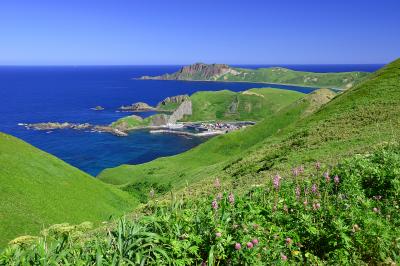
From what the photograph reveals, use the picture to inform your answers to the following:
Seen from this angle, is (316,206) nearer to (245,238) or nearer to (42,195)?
(245,238)

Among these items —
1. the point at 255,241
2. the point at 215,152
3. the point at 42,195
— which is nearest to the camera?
the point at 255,241

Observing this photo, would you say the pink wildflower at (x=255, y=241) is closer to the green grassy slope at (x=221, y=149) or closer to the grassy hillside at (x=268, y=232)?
the grassy hillside at (x=268, y=232)

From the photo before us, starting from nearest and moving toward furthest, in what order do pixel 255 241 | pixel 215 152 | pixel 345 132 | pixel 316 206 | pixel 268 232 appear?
pixel 255 241 → pixel 268 232 → pixel 316 206 → pixel 345 132 → pixel 215 152

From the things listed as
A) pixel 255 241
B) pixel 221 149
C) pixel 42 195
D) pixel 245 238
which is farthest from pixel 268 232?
pixel 221 149

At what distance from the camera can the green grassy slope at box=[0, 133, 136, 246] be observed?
1547 inches

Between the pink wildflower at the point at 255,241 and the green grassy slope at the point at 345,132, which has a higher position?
the pink wildflower at the point at 255,241

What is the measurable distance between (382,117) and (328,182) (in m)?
32.8

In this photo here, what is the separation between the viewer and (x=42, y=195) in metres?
45.5

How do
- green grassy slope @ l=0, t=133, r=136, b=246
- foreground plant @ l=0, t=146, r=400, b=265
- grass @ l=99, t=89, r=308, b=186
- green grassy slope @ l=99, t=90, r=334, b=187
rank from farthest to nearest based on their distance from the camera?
1. green grassy slope @ l=99, t=90, r=334, b=187
2. grass @ l=99, t=89, r=308, b=186
3. green grassy slope @ l=0, t=133, r=136, b=246
4. foreground plant @ l=0, t=146, r=400, b=265

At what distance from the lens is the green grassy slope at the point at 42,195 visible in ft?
129

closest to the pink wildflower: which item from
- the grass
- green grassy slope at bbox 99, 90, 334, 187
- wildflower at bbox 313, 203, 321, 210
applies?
wildflower at bbox 313, 203, 321, 210

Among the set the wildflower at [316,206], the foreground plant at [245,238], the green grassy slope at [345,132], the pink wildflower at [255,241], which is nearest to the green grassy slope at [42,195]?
the green grassy slope at [345,132]

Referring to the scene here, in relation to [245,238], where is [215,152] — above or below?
below

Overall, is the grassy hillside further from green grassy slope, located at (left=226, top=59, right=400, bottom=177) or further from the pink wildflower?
green grassy slope, located at (left=226, top=59, right=400, bottom=177)
